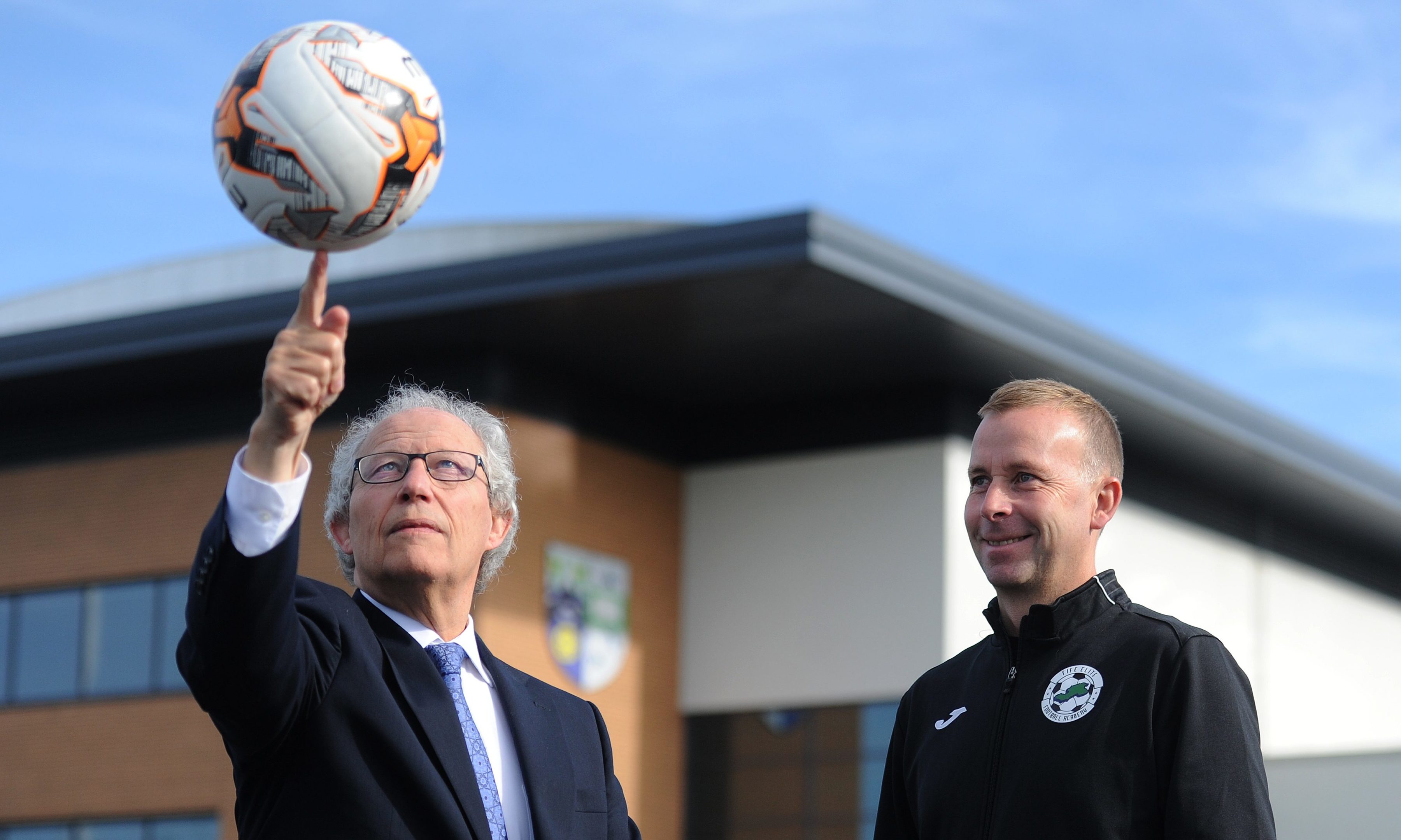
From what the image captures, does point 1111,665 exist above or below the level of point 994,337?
below

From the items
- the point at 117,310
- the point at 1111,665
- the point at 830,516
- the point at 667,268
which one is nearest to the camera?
the point at 1111,665

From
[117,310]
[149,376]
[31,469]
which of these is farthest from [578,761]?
[117,310]

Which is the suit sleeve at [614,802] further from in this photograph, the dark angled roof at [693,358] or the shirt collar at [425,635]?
the dark angled roof at [693,358]

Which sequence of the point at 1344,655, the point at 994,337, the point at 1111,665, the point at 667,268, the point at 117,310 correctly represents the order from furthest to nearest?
1. the point at 117,310
2. the point at 1344,655
3. the point at 994,337
4. the point at 667,268
5. the point at 1111,665

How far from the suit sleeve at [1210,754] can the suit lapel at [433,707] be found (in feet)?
4.95

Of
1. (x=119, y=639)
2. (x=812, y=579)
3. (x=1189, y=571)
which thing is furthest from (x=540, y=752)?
(x=1189, y=571)

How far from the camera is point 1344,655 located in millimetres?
25531

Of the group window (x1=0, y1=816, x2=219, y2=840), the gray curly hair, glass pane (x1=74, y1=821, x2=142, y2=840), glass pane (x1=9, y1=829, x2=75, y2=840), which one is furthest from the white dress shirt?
glass pane (x1=9, y1=829, x2=75, y2=840)

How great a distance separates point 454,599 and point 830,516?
51.2ft

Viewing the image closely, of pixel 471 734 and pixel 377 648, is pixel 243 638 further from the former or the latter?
pixel 471 734

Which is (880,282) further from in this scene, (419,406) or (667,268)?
(419,406)

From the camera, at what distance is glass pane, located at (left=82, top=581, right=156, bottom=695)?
19.6 metres

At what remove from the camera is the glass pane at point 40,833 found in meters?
19.8

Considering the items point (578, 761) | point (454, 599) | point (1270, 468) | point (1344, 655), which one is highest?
point (1270, 468)
